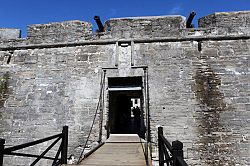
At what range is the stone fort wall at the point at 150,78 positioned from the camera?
5.20 m

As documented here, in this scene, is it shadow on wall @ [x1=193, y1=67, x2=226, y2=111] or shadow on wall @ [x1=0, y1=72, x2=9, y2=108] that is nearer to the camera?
shadow on wall @ [x1=193, y1=67, x2=226, y2=111]

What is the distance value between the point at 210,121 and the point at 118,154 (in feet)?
8.49

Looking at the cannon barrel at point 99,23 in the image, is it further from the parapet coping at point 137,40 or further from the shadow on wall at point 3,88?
the shadow on wall at point 3,88

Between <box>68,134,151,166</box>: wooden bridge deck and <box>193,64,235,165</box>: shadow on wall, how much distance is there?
1.62m

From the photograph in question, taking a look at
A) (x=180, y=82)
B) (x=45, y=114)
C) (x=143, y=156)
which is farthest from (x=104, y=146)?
(x=180, y=82)

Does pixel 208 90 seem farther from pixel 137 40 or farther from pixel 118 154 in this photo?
pixel 118 154

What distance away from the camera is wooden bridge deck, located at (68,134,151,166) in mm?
3514

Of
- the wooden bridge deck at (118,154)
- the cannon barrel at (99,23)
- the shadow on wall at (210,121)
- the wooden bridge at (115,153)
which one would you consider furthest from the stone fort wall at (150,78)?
the wooden bridge at (115,153)

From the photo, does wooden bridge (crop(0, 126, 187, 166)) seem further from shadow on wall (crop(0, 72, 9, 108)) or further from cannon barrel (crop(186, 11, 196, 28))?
cannon barrel (crop(186, 11, 196, 28))

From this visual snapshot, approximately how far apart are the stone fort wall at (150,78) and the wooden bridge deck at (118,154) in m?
→ 0.68

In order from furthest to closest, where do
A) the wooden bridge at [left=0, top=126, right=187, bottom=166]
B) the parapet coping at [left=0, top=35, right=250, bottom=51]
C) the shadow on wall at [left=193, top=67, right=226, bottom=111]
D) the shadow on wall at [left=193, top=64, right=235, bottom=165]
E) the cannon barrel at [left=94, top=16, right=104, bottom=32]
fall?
1. the cannon barrel at [left=94, top=16, right=104, bottom=32]
2. the parapet coping at [left=0, top=35, right=250, bottom=51]
3. the shadow on wall at [left=193, top=67, right=226, bottom=111]
4. the shadow on wall at [left=193, top=64, right=235, bottom=165]
5. the wooden bridge at [left=0, top=126, right=187, bottom=166]

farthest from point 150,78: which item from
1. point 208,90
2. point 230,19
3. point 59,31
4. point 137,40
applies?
point 59,31

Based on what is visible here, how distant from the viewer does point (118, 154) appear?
4.15 m

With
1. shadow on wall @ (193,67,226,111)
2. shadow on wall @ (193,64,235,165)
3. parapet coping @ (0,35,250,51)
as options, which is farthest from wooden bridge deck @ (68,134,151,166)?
parapet coping @ (0,35,250,51)
